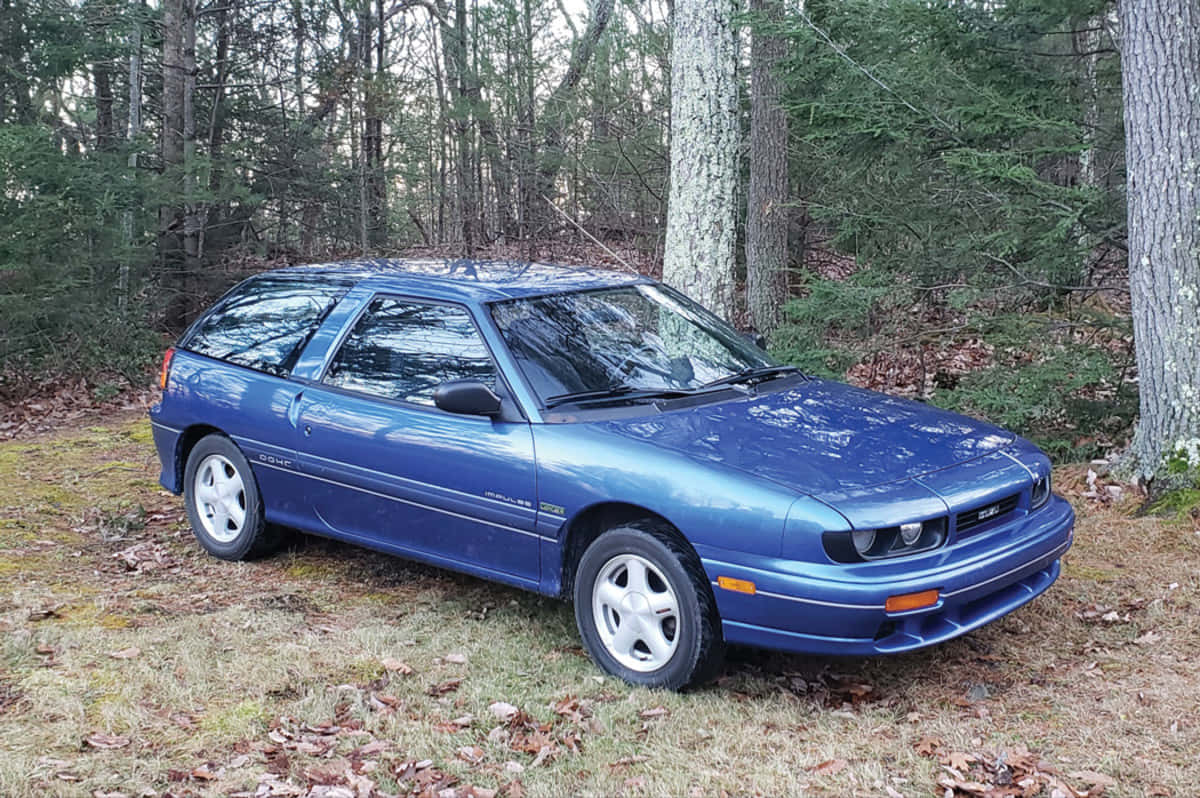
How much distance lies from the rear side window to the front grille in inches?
134

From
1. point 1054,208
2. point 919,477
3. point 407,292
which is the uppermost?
point 1054,208

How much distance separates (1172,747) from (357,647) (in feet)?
10.7

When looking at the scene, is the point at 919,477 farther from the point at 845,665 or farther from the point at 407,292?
the point at 407,292

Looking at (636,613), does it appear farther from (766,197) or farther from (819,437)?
(766,197)

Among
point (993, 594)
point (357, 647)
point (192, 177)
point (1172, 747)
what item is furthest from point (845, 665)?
point (192, 177)

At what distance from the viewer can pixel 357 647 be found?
199 inches

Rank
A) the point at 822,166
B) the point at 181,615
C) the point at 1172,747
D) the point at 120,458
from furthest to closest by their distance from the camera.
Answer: the point at 822,166 < the point at 120,458 < the point at 181,615 < the point at 1172,747

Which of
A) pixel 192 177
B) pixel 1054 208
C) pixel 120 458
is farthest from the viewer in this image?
pixel 192 177

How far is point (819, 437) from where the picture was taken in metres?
4.80

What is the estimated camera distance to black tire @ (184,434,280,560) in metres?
6.25

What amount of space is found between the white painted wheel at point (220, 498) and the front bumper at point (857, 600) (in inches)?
125

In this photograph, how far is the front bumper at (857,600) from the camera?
13.4 feet

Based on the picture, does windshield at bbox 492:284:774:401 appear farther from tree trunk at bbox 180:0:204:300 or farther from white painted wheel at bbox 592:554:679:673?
tree trunk at bbox 180:0:204:300

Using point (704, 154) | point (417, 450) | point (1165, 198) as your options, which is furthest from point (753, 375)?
point (704, 154)
